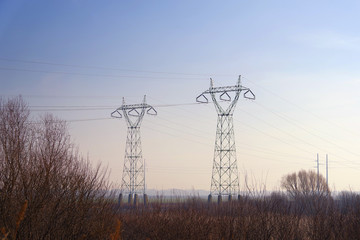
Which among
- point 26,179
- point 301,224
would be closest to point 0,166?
point 26,179

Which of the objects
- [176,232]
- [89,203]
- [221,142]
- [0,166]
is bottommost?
[176,232]

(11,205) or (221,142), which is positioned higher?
(221,142)

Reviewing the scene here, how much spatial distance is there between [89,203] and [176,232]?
4339 mm

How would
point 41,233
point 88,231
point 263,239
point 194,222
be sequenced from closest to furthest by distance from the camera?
point 41,233 → point 88,231 → point 263,239 → point 194,222

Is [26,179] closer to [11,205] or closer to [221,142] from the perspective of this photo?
[11,205]

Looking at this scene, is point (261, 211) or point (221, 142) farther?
point (221, 142)

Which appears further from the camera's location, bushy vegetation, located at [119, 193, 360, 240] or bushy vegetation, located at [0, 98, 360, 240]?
bushy vegetation, located at [119, 193, 360, 240]

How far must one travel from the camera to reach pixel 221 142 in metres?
39.9

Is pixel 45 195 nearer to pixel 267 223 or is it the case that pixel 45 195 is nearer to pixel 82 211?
pixel 82 211

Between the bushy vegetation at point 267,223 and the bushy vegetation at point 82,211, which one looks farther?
the bushy vegetation at point 267,223

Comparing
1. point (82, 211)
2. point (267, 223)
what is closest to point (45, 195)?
point (82, 211)

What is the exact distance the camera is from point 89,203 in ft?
37.9

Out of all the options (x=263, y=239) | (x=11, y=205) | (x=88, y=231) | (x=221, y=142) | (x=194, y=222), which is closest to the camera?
(x=11, y=205)

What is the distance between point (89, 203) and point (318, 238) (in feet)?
22.5
